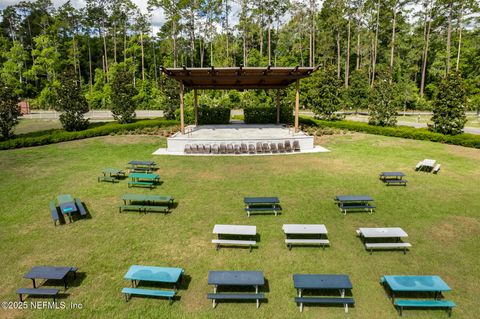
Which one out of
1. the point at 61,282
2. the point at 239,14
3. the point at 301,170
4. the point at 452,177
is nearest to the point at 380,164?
the point at 452,177

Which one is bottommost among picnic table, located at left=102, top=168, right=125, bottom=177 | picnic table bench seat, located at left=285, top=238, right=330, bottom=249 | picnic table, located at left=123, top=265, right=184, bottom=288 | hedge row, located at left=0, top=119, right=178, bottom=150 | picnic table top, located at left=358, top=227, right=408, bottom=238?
picnic table bench seat, located at left=285, top=238, right=330, bottom=249

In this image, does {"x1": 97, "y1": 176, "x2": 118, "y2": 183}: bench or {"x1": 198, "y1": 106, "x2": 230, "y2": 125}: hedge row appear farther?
{"x1": 198, "y1": 106, "x2": 230, "y2": 125}: hedge row

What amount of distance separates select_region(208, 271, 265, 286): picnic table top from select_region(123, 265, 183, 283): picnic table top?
819mm

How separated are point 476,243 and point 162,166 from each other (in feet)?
49.6

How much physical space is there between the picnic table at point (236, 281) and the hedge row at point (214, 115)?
2468 cm

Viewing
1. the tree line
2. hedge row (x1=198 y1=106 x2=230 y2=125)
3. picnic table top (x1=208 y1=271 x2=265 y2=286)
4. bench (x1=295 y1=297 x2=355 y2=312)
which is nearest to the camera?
bench (x1=295 y1=297 x2=355 y2=312)

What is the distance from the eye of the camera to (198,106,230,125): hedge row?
3019 centimetres

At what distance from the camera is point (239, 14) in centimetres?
5675

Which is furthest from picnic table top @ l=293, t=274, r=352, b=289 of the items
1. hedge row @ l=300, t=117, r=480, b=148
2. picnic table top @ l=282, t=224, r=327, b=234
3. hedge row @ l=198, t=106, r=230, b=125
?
hedge row @ l=198, t=106, r=230, b=125

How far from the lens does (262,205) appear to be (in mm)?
11891

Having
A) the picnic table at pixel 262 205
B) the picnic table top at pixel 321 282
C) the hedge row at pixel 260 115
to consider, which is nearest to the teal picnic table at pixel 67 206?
the picnic table at pixel 262 205

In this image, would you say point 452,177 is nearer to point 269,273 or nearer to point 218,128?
point 269,273

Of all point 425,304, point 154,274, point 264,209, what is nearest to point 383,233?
point 425,304

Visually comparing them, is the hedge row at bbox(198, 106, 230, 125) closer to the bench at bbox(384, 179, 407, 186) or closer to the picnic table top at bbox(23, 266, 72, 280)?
the bench at bbox(384, 179, 407, 186)
